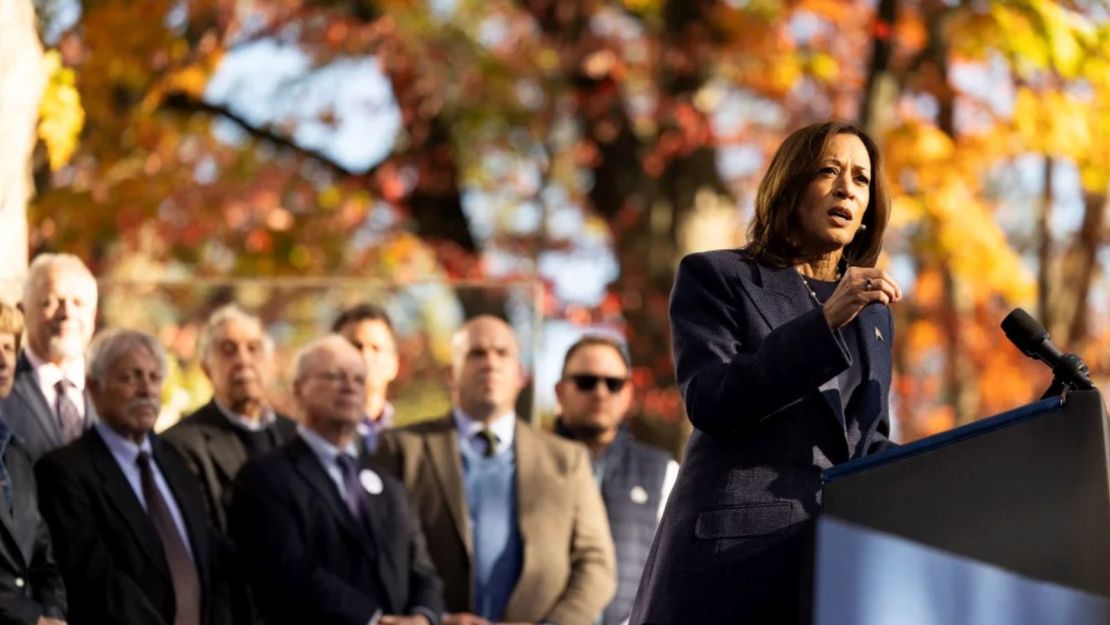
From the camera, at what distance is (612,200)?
47.4 ft

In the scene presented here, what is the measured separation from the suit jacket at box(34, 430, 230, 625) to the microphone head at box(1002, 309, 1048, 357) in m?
3.21

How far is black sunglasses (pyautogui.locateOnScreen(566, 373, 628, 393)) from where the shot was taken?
8617 millimetres

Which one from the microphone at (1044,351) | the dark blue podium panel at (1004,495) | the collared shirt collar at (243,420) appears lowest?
the dark blue podium panel at (1004,495)

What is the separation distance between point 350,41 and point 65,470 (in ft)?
33.0

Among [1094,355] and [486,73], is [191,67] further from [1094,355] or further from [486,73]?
[1094,355]

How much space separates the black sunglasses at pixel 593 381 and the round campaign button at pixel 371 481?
4.30ft

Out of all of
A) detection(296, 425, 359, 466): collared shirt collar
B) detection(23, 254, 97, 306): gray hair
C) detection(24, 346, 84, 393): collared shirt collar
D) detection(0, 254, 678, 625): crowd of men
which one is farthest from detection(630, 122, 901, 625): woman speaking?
detection(23, 254, 97, 306): gray hair

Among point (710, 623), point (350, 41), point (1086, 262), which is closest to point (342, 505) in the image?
point (710, 623)

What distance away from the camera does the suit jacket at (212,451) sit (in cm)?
748

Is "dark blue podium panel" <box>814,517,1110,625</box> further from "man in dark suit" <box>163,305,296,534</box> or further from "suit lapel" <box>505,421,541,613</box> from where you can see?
"suit lapel" <box>505,421,541,613</box>

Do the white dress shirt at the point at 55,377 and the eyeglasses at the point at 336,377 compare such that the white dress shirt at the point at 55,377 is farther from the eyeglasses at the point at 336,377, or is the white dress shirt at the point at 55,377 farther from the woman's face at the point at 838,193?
the woman's face at the point at 838,193

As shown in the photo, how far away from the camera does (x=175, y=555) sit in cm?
674

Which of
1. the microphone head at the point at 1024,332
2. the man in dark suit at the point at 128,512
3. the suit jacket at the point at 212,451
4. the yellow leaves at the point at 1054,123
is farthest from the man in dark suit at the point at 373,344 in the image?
the yellow leaves at the point at 1054,123

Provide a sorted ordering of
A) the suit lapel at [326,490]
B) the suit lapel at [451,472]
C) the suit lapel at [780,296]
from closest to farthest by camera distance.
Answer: the suit lapel at [780,296], the suit lapel at [326,490], the suit lapel at [451,472]
